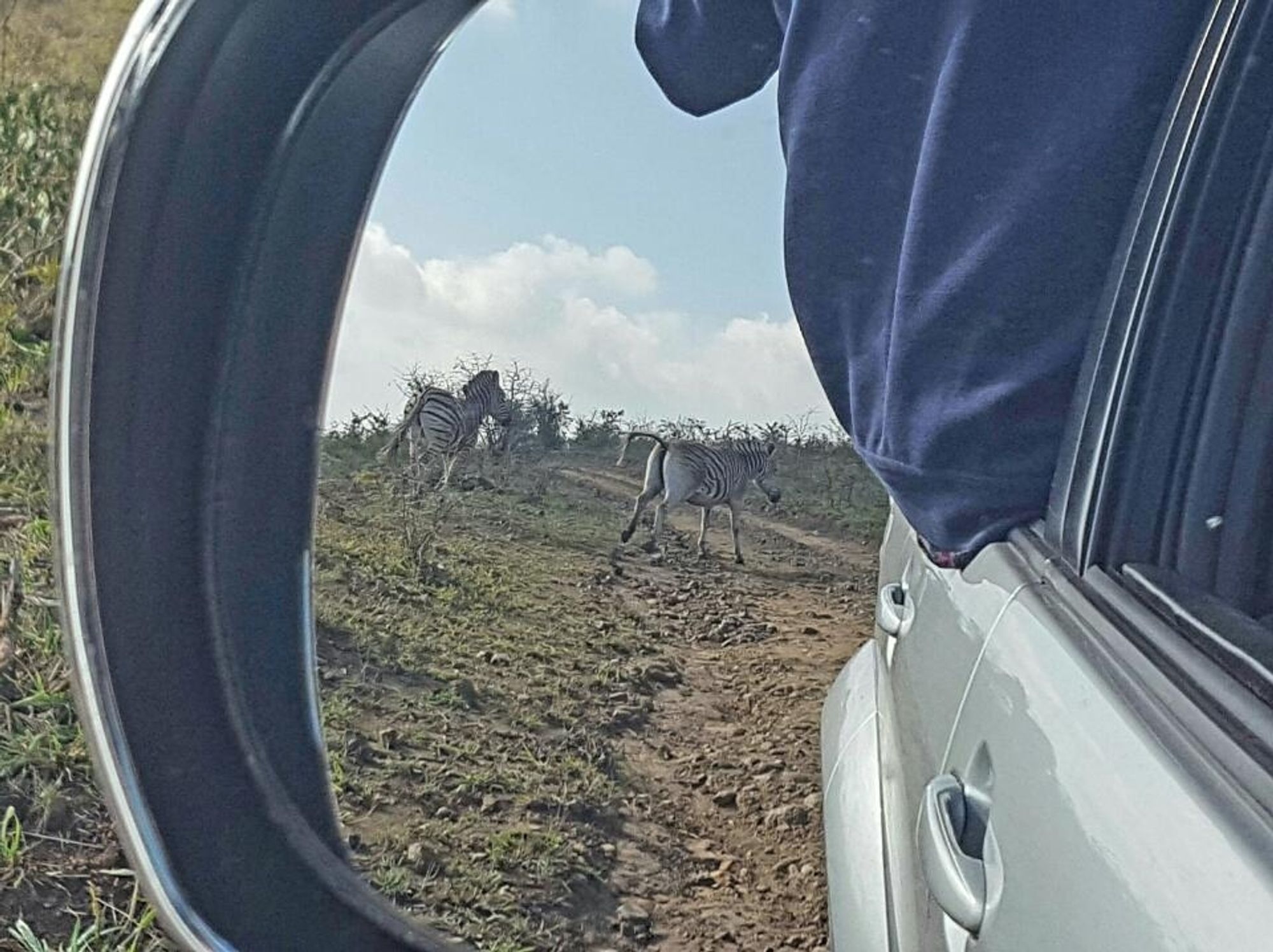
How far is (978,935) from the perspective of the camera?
1103 millimetres

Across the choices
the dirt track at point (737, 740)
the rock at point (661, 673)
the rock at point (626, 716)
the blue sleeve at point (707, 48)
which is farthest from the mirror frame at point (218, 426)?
the rock at point (661, 673)

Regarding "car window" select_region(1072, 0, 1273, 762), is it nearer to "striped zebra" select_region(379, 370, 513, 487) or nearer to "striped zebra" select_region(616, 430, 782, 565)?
"striped zebra" select_region(616, 430, 782, 565)

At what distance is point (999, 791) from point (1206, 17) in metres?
0.78

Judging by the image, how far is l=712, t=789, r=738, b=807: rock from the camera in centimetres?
305

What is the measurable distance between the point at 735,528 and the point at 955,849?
5.75 ft

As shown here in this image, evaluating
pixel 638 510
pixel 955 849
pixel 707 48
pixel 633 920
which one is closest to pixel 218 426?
pixel 707 48

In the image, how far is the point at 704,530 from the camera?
288 cm

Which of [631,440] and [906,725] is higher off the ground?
[631,440]

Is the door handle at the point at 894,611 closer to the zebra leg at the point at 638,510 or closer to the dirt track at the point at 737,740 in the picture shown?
the dirt track at the point at 737,740

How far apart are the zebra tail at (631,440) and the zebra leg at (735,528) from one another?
1.57 feet

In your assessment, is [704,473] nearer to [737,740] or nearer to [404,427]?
[404,427]

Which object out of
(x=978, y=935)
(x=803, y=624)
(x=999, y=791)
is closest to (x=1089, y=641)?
(x=999, y=791)

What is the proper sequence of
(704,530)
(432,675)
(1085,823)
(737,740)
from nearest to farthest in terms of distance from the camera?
1. (1085,823)
2. (704,530)
3. (432,675)
4. (737,740)

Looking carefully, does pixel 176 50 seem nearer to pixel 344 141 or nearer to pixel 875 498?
pixel 344 141
